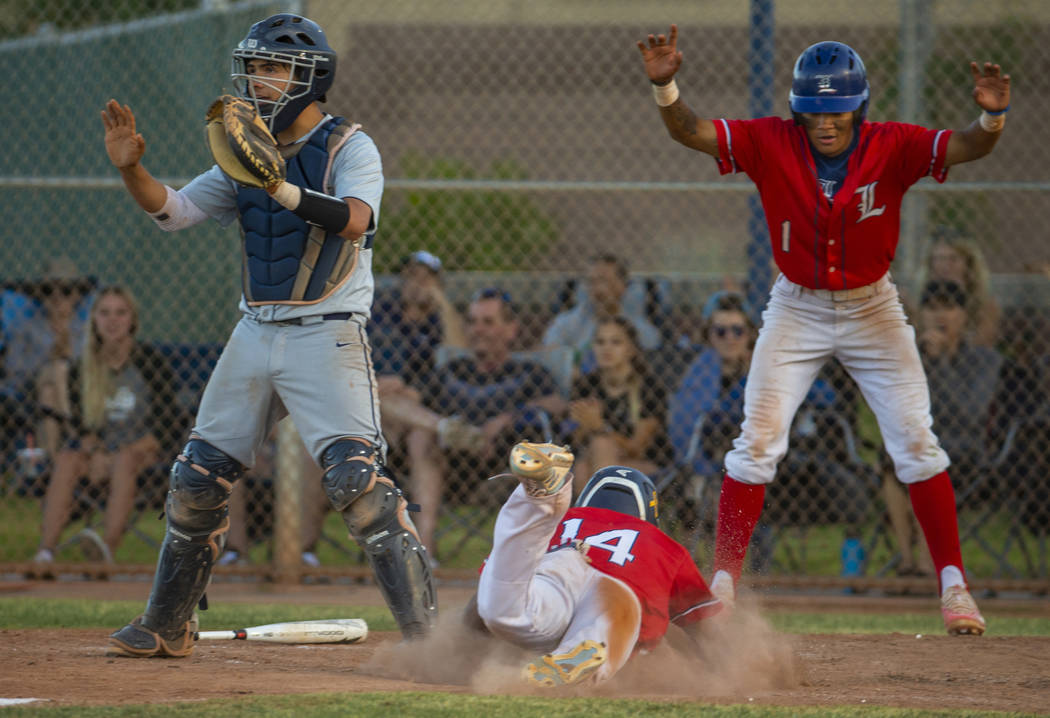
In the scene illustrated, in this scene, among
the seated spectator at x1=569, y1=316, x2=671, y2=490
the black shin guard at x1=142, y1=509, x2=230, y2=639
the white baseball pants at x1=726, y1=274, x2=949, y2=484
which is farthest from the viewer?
the seated spectator at x1=569, y1=316, x2=671, y2=490

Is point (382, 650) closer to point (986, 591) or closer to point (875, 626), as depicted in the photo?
point (875, 626)

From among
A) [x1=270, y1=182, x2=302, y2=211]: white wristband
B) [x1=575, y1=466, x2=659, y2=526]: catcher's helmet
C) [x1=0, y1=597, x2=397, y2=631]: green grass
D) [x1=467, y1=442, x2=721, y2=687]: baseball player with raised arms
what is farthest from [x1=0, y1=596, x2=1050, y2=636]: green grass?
[x1=270, y1=182, x2=302, y2=211]: white wristband

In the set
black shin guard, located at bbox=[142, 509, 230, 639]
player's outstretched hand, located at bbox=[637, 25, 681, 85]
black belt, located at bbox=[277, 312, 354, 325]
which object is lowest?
black shin guard, located at bbox=[142, 509, 230, 639]

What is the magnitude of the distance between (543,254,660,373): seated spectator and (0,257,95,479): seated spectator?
2.94m

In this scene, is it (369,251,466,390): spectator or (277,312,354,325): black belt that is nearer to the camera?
(277,312,354,325): black belt

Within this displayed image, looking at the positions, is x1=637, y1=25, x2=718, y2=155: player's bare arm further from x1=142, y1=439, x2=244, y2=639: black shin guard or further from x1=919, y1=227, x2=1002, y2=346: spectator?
x1=919, y1=227, x2=1002, y2=346: spectator

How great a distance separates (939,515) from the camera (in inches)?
190

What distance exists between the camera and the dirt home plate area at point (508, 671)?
3575mm

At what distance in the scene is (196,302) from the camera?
8633 mm

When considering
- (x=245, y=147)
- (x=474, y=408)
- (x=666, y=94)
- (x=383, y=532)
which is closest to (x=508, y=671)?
(x=383, y=532)

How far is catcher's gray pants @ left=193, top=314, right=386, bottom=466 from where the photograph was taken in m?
4.06

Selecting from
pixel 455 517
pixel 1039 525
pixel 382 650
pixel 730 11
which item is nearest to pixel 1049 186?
pixel 1039 525

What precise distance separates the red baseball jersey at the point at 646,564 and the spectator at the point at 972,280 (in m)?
3.87

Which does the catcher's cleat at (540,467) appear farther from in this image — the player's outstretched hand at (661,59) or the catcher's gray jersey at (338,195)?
the player's outstretched hand at (661,59)
